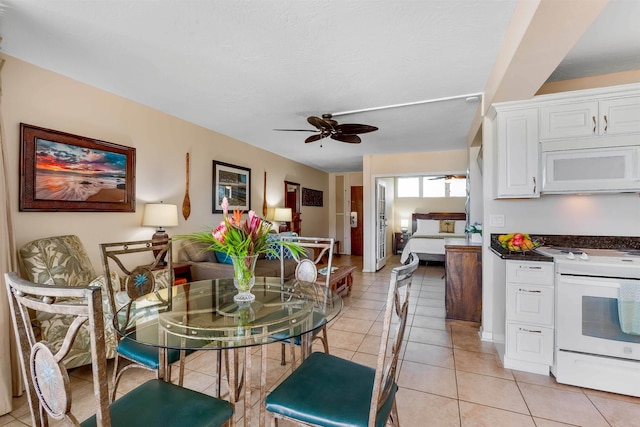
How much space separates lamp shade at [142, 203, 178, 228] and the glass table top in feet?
4.39

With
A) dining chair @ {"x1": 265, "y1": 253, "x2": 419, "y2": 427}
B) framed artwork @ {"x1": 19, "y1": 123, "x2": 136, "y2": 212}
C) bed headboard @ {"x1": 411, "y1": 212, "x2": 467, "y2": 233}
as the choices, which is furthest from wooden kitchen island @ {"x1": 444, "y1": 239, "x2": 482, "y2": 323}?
bed headboard @ {"x1": 411, "y1": 212, "x2": 467, "y2": 233}

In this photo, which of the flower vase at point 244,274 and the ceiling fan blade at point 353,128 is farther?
the ceiling fan blade at point 353,128

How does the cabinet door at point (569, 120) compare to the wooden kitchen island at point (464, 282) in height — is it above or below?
above

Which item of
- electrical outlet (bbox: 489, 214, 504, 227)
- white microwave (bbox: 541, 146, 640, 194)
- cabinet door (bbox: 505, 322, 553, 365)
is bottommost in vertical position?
cabinet door (bbox: 505, 322, 553, 365)

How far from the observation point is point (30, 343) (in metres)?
0.92

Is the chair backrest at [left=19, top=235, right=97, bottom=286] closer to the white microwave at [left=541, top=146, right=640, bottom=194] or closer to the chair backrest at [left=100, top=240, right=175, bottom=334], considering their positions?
the chair backrest at [left=100, top=240, right=175, bottom=334]

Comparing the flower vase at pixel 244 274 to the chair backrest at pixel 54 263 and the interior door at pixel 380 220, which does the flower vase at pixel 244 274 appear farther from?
the interior door at pixel 380 220

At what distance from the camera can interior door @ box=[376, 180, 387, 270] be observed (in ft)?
20.0

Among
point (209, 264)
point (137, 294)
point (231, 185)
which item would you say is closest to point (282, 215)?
point (231, 185)

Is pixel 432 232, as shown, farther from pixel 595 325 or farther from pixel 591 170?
pixel 595 325

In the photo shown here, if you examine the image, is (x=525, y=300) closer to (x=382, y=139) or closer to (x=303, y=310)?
(x=303, y=310)

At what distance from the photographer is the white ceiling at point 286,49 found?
176 cm

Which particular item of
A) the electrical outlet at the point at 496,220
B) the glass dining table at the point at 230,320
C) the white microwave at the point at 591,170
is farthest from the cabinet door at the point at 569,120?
the glass dining table at the point at 230,320

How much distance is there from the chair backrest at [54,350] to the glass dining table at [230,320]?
0.34 meters
